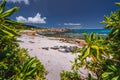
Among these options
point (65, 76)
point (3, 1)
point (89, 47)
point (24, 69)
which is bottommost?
point (65, 76)

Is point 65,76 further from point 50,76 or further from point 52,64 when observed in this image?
point 52,64

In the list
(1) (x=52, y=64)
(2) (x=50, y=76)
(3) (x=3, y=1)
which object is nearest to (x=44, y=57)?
(1) (x=52, y=64)

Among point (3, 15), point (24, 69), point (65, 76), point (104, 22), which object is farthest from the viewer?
point (65, 76)

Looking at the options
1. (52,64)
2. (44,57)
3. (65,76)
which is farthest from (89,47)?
(44,57)

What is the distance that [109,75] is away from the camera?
15.4ft

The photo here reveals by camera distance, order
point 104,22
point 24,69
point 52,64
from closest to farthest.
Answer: point 24,69, point 104,22, point 52,64

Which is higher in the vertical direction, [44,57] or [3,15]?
[3,15]

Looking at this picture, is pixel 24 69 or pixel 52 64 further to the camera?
pixel 52 64

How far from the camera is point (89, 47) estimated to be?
4.14m

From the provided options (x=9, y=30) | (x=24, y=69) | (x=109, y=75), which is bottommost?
(x=109, y=75)

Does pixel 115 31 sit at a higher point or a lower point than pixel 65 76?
higher

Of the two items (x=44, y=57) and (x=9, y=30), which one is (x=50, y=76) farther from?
(x=9, y=30)

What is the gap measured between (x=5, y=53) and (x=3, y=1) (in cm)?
158

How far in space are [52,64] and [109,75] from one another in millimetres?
9118
